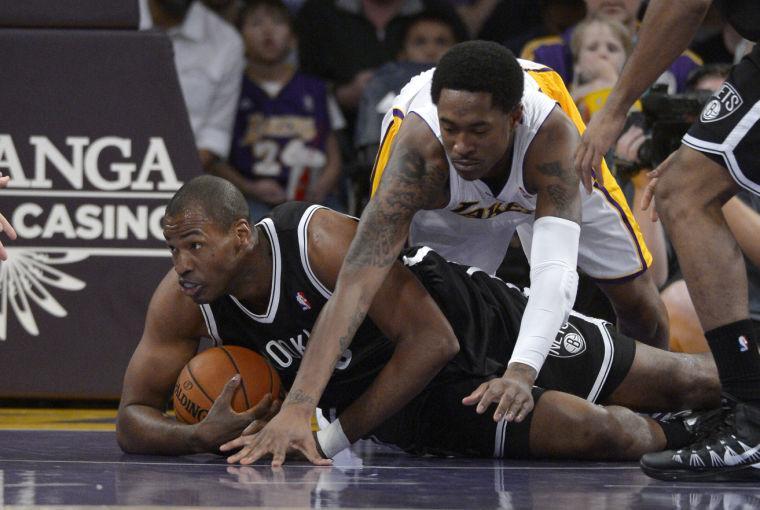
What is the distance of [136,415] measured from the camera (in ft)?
13.3

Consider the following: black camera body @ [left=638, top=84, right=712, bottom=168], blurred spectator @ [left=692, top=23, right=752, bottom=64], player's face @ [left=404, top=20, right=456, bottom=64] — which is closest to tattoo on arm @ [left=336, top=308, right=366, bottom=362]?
black camera body @ [left=638, top=84, right=712, bottom=168]

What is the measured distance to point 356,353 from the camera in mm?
4160

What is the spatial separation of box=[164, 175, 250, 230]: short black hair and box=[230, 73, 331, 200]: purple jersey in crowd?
3.28 meters

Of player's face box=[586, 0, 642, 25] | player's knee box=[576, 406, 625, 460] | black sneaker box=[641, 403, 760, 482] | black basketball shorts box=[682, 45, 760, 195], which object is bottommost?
black sneaker box=[641, 403, 760, 482]

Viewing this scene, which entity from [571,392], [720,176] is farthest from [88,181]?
[720,176]

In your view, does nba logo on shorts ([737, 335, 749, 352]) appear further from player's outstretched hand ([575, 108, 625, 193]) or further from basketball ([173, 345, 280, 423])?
basketball ([173, 345, 280, 423])

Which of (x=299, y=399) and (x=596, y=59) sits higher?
(x=596, y=59)

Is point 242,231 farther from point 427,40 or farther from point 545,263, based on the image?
point 427,40

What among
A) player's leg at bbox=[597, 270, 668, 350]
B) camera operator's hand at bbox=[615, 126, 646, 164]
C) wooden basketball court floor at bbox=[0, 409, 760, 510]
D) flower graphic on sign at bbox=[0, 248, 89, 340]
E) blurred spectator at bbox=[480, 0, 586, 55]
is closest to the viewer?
wooden basketball court floor at bbox=[0, 409, 760, 510]

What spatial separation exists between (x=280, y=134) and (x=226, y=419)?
12.0 feet

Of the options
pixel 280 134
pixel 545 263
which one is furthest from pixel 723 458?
pixel 280 134

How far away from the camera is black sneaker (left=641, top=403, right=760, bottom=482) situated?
3506 millimetres

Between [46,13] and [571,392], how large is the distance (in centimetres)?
260

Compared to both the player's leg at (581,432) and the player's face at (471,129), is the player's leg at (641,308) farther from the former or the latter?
the player's face at (471,129)
